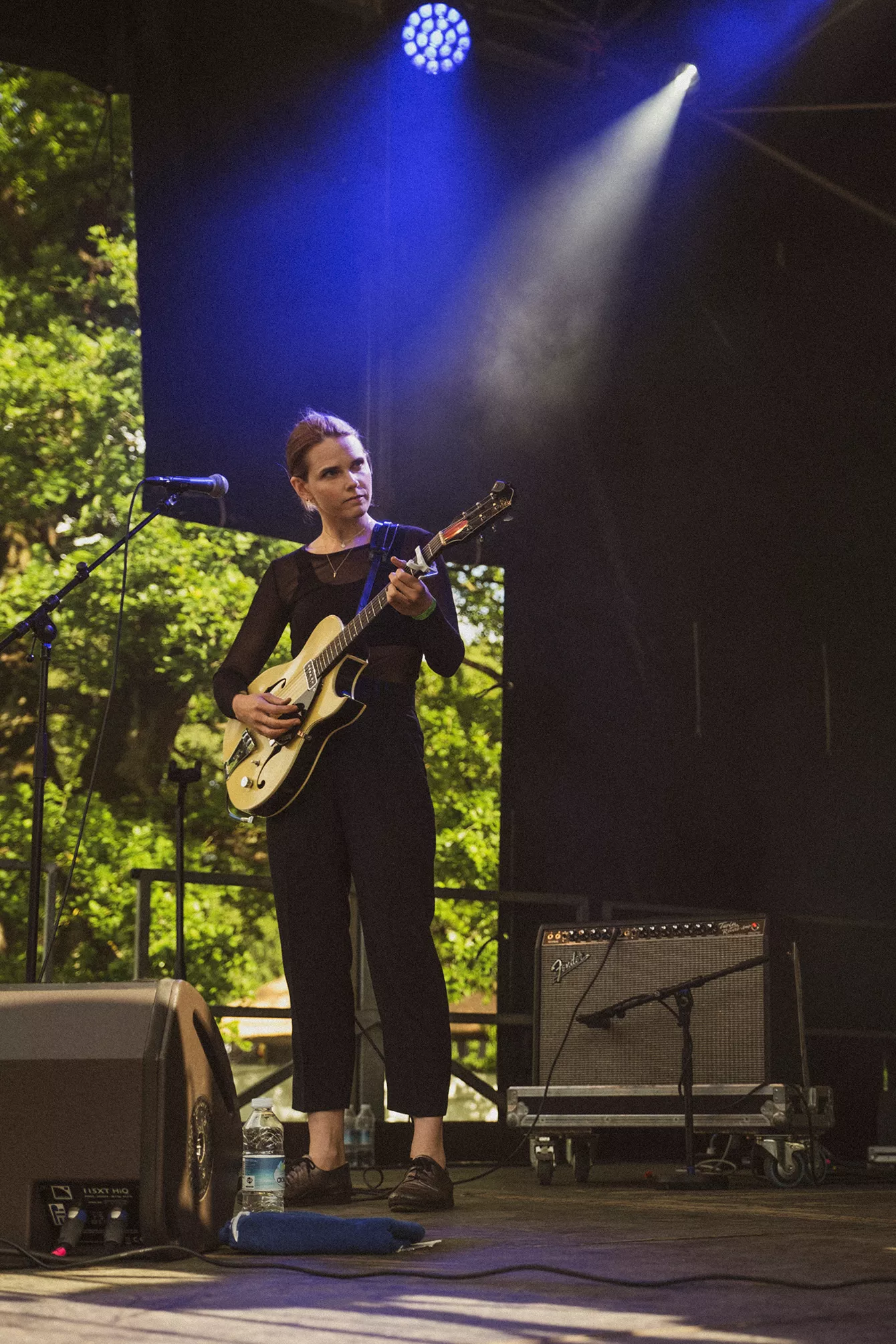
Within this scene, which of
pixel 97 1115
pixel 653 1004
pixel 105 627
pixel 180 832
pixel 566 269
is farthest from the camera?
pixel 105 627

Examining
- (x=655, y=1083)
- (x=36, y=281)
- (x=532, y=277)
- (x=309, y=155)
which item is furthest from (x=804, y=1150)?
(x=36, y=281)

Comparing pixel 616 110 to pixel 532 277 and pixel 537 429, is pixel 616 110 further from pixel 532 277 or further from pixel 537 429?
pixel 537 429

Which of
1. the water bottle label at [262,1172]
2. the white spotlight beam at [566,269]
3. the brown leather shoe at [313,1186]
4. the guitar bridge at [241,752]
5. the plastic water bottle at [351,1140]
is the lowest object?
the plastic water bottle at [351,1140]

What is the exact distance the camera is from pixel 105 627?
1194cm

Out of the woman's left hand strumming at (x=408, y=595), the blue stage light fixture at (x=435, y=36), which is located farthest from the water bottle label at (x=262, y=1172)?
the blue stage light fixture at (x=435, y=36)

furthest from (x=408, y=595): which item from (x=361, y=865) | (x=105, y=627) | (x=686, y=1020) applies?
(x=105, y=627)

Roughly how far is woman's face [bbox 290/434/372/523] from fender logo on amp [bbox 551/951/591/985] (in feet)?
5.78

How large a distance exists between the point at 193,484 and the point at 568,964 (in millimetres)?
1800

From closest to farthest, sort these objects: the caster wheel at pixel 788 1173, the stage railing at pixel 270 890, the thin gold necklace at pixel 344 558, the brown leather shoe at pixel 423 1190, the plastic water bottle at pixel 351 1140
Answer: the brown leather shoe at pixel 423 1190
the thin gold necklace at pixel 344 558
the caster wheel at pixel 788 1173
the stage railing at pixel 270 890
the plastic water bottle at pixel 351 1140

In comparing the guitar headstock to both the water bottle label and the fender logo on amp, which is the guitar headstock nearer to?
the water bottle label

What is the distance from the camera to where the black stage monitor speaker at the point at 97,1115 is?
1883mm

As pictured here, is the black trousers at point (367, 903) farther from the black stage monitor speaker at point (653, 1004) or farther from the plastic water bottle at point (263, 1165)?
the black stage monitor speaker at point (653, 1004)

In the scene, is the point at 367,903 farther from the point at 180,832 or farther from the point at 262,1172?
the point at 180,832

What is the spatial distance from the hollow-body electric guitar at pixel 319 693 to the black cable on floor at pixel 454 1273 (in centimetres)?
102
